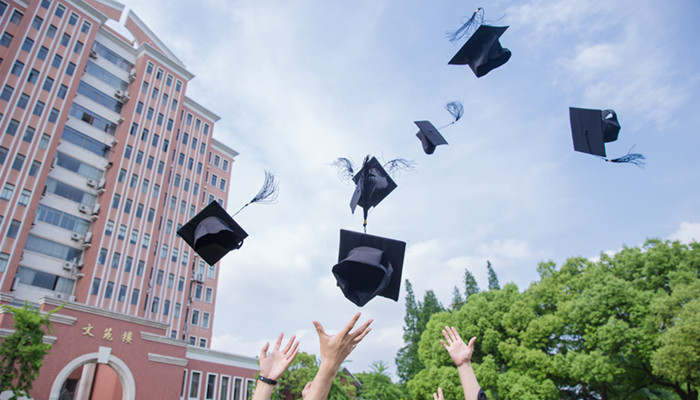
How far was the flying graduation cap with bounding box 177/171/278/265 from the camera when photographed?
5.59 m

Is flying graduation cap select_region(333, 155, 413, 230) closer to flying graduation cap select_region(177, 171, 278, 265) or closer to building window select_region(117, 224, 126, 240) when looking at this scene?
flying graduation cap select_region(177, 171, 278, 265)

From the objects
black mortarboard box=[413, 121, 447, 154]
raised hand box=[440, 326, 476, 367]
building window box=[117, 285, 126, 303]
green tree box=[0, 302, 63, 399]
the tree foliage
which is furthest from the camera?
building window box=[117, 285, 126, 303]

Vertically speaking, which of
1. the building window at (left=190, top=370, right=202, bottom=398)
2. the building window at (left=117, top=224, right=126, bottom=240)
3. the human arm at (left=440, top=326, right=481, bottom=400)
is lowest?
the human arm at (left=440, top=326, right=481, bottom=400)

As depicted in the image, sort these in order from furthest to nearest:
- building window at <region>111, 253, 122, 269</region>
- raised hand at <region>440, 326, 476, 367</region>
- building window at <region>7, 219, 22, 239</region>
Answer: building window at <region>111, 253, 122, 269</region> < building window at <region>7, 219, 22, 239</region> < raised hand at <region>440, 326, 476, 367</region>

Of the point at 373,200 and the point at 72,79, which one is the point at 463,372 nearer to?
the point at 373,200

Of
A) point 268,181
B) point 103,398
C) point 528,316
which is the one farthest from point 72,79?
point 528,316

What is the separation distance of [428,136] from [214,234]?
12.1 feet

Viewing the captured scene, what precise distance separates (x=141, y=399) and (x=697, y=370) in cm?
2169

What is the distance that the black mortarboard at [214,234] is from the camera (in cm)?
562

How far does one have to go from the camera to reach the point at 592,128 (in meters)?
6.07

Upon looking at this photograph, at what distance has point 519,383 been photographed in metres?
15.8

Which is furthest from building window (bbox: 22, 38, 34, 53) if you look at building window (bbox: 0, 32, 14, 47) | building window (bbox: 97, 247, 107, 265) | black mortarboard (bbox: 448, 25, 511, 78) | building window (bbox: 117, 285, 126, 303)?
black mortarboard (bbox: 448, 25, 511, 78)

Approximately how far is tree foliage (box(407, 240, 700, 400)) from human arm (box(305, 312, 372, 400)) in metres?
14.2

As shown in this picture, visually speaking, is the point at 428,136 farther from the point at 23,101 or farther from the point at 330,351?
the point at 23,101
